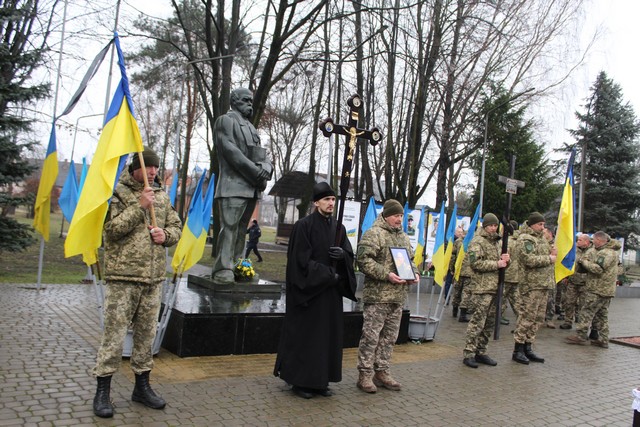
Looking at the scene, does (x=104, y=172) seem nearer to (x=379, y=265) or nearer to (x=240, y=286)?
(x=379, y=265)

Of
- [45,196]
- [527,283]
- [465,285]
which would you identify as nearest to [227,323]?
[45,196]

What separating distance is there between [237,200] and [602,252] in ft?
22.0

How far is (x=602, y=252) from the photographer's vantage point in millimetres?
9820

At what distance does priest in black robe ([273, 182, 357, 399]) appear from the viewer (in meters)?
5.29

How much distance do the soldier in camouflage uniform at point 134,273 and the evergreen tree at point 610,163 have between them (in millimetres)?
32597

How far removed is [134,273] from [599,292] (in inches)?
326

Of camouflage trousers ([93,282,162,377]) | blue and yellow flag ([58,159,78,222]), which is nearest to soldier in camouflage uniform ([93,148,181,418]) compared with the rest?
camouflage trousers ([93,282,162,377])

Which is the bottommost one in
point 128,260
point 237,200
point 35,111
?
point 128,260

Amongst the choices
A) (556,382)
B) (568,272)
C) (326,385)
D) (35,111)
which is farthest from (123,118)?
(35,111)

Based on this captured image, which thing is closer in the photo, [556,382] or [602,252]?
[556,382]

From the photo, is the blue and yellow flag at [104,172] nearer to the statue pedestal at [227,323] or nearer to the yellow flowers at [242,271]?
the statue pedestal at [227,323]

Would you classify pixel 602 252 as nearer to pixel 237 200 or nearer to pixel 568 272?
pixel 568 272

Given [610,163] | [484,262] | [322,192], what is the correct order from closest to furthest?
1. [322,192]
2. [484,262]
3. [610,163]

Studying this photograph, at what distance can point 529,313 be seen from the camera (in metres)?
7.87
